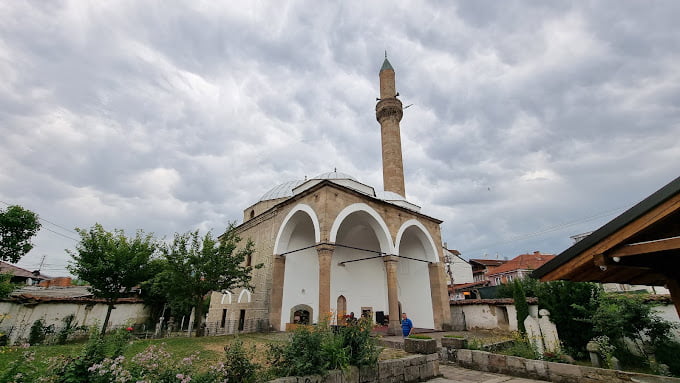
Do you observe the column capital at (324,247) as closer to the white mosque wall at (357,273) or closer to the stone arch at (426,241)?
the white mosque wall at (357,273)

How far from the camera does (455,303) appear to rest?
16.1 metres

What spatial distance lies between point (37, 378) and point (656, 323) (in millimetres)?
10847

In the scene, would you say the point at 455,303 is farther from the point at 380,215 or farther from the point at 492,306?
the point at 380,215

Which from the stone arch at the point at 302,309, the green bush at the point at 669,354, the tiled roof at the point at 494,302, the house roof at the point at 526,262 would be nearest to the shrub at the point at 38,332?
the stone arch at the point at 302,309

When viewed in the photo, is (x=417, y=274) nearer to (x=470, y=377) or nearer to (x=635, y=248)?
(x=470, y=377)

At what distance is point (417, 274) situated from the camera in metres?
17.5

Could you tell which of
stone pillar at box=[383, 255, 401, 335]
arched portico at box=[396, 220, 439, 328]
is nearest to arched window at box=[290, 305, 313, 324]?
stone pillar at box=[383, 255, 401, 335]

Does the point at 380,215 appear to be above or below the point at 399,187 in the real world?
below

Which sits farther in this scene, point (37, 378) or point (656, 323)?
point (656, 323)

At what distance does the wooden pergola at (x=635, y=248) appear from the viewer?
2742 mm

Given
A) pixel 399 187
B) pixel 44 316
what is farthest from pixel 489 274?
pixel 44 316

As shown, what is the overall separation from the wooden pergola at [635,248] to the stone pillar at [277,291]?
1169cm

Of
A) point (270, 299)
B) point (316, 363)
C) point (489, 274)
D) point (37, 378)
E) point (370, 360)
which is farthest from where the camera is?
point (489, 274)

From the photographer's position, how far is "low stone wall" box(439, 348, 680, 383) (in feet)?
16.4
